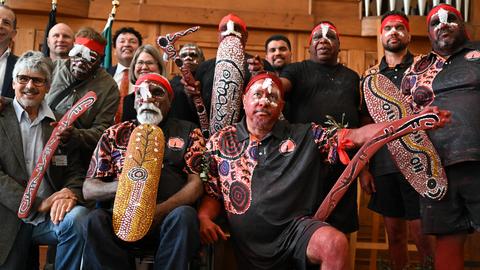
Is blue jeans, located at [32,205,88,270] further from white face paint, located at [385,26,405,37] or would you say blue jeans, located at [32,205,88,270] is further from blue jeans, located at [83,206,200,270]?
white face paint, located at [385,26,405,37]

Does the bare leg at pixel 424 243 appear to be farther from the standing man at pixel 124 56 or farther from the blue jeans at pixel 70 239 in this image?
the standing man at pixel 124 56

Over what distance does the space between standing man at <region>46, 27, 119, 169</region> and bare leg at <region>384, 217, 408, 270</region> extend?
167 centimetres

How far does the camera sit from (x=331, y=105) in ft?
11.0

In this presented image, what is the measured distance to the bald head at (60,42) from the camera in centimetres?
385

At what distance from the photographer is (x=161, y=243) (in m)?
2.50

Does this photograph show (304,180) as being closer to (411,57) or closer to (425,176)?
(425,176)

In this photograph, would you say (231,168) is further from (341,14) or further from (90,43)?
(341,14)

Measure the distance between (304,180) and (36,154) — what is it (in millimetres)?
1290

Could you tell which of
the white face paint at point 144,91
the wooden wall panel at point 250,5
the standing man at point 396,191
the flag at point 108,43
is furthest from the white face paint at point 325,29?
the wooden wall panel at point 250,5

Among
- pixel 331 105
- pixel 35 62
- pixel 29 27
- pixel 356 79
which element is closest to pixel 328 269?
pixel 331 105

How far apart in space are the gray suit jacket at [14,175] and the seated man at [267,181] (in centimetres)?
69

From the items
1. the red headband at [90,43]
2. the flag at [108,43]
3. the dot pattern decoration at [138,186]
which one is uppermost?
the flag at [108,43]

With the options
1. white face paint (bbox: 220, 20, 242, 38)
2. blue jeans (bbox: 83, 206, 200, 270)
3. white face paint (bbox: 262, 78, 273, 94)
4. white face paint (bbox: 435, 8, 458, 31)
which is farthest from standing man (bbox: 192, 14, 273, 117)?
blue jeans (bbox: 83, 206, 200, 270)

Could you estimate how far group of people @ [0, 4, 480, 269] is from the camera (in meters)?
2.55
